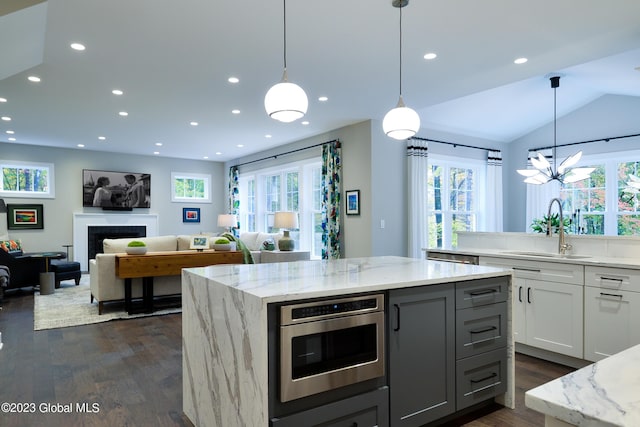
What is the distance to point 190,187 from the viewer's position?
1005cm

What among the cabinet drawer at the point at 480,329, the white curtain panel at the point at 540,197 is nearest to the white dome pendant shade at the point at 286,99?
the cabinet drawer at the point at 480,329

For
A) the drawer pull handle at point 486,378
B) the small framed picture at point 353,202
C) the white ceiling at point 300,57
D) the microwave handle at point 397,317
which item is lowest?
the drawer pull handle at point 486,378

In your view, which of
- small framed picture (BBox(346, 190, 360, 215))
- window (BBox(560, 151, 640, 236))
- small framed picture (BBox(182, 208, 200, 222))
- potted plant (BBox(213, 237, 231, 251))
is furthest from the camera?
small framed picture (BBox(182, 208, 200, 222))

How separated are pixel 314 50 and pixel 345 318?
8.64 feet

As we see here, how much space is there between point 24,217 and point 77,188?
3.63 feet

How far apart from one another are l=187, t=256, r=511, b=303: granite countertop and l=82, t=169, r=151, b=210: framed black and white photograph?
754 cm

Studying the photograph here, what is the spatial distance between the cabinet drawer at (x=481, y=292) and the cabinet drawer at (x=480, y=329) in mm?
35

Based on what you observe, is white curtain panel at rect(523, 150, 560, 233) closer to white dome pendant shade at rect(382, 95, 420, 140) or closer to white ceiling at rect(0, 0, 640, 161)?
white ceiling at rect(0, 0, 640, 161)


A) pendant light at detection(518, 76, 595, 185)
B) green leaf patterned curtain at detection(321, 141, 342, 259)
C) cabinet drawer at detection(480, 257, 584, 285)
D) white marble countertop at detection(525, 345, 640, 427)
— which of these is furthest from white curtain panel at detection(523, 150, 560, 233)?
white marble countertop at detection(525, 345, 640, 427)

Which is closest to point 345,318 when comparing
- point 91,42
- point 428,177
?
point 91,42

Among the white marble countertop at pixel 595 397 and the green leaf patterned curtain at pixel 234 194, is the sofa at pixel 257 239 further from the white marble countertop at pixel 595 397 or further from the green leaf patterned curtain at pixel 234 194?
→ the white marble countertop at pixel 595 397

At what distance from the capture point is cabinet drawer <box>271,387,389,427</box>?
168cm

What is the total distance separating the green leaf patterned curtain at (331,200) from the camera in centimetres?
645

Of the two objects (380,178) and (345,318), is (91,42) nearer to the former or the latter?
(345,318)
